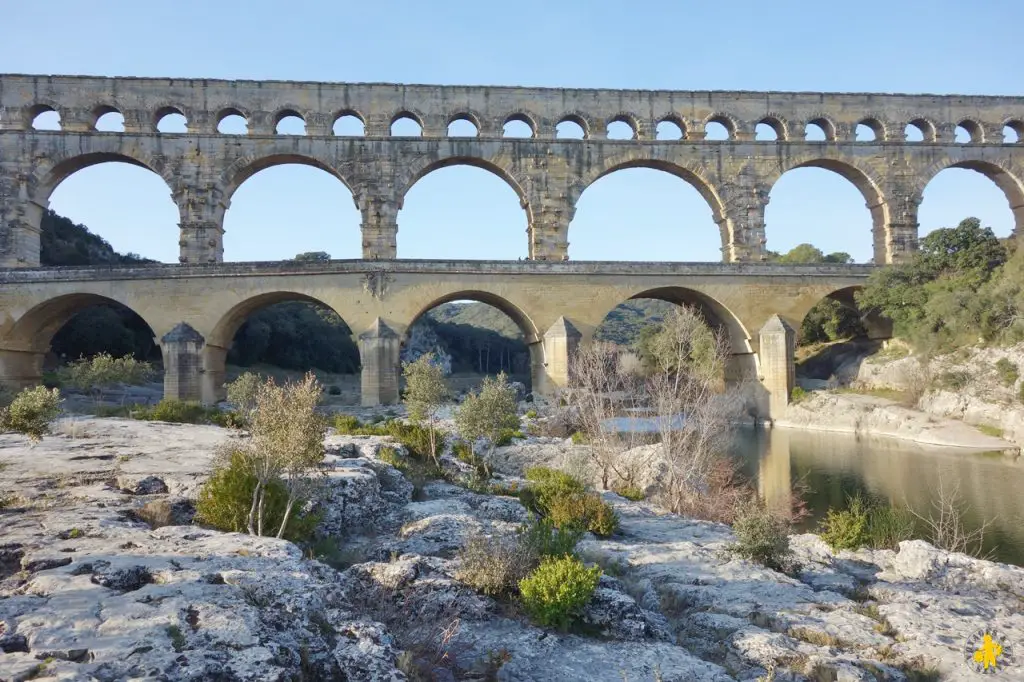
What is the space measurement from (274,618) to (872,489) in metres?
14.1

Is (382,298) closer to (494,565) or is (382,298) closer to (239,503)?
(239,503)

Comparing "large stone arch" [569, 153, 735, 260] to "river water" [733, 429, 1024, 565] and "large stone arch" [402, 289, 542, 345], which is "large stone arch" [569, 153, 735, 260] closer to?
"large stone arch" [402, 289, 542, 345]

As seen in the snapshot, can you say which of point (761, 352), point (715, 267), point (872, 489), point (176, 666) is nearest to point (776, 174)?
point (715, 267)

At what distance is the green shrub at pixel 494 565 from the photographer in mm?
6039

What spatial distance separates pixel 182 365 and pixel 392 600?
19934 millimetres

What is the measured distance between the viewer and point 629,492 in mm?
12836

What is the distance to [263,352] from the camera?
41.4 m

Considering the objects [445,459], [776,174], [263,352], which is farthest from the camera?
[263,352]

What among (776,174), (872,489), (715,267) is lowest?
(872,489)

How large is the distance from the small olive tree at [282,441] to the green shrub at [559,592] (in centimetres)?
249

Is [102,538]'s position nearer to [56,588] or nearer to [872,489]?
[56,588]

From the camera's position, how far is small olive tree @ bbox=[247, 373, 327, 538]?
6.39 metres

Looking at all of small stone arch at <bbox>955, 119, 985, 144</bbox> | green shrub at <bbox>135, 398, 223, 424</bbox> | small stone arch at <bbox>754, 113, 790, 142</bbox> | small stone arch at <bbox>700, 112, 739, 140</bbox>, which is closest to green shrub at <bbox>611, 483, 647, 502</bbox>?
green shrub at <bbox>135, 398, 223, 424</bbox>

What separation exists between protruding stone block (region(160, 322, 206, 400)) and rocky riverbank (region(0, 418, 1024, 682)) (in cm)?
1370
